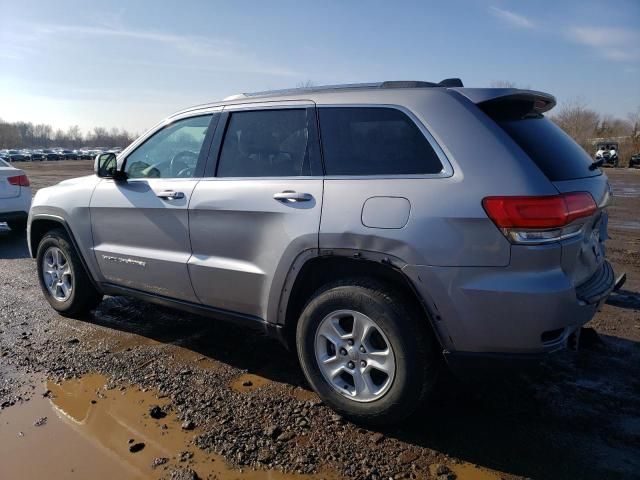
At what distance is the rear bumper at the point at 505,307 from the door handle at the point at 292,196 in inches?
30.7

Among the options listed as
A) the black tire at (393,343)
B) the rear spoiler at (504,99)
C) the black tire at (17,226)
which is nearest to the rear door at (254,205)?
the black tire at (393,343)

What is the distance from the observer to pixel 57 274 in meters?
4.87

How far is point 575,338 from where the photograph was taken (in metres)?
2.76

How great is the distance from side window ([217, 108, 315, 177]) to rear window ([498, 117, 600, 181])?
1.22 meters

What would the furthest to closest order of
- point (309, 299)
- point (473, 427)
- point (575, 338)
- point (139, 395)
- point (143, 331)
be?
1. point (143, 331)
2. point (139, 395)
3. point (309, 299)
4. point (473, 427)
5. point (575, 338)

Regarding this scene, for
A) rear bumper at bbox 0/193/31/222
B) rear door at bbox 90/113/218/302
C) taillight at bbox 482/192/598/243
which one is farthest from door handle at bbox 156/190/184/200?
rear bumper at bbox 0/193/31/222

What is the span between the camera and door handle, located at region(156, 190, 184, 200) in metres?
3.71

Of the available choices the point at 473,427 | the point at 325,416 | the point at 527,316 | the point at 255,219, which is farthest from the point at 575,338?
the point at 255,219

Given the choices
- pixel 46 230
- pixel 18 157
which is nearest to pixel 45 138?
pixel 18 157

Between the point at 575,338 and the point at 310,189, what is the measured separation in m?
1.69

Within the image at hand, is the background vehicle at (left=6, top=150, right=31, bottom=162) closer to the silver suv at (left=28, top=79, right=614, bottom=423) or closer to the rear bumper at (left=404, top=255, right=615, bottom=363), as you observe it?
the silver suv at (left=28, top=79, right=614, bottom=423)

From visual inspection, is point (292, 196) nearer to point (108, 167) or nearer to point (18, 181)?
point (108, 167)

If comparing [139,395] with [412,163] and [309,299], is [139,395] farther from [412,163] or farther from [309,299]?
[412,163]

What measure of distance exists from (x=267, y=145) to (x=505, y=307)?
186 cm
